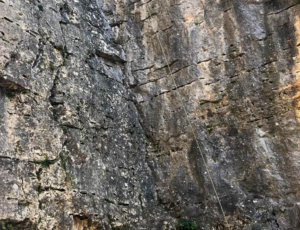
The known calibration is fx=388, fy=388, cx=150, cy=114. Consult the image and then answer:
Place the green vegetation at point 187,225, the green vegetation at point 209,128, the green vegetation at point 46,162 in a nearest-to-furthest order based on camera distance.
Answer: the green vegetation at point 46,162, the green vegetation at point 187,225, the green vegetation at point 209,128

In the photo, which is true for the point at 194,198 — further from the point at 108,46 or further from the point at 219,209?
the point at 108,46

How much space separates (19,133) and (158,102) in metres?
3.29

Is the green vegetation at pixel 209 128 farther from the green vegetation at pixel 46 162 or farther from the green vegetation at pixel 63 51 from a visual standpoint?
the green vegetation at pixel 46 162

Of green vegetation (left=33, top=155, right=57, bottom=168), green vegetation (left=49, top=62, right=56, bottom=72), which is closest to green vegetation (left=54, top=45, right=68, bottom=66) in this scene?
green vegetation (left=49, top=62, right=56, bottom=72)

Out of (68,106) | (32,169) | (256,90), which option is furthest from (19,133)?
(256,90)

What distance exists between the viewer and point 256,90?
7398 mm

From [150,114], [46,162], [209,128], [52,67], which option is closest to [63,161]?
[46,162]

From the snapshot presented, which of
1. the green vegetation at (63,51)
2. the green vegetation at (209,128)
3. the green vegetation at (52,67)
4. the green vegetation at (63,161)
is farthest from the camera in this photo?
the green vegetation at (209,128)

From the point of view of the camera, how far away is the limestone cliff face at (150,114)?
6.04 meters

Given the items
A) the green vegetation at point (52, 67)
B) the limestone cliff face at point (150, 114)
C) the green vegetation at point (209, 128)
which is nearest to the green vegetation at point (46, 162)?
the limestone cliff face at point (150, 114)

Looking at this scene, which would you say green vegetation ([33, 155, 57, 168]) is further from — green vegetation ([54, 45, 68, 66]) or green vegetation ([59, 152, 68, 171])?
green vegetation ([54, 45, 68, 66])

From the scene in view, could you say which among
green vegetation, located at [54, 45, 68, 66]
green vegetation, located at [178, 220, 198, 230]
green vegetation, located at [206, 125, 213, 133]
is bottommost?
green vegetation, located at [178, 220, 198, 230]

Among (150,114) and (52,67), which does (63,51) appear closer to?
(52,67)

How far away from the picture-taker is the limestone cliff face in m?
6.04
